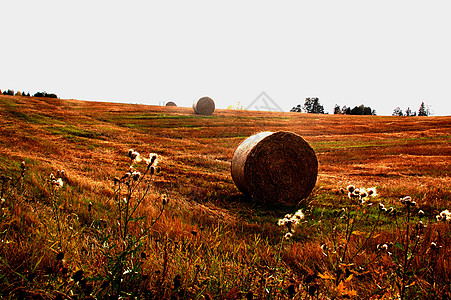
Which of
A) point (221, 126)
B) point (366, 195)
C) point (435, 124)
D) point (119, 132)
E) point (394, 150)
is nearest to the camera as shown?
point (366, 195)

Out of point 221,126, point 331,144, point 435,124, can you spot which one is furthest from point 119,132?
point 435,124

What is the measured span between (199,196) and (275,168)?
89.1 inches

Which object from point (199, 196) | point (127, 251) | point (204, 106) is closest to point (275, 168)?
point (199, 196)

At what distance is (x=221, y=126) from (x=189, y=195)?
20862 mm

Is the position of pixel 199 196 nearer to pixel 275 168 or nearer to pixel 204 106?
pixel 275 168

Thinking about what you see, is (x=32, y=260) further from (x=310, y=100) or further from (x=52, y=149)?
(x=310, y=100)

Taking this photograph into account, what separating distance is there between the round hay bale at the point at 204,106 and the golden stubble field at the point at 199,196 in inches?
423

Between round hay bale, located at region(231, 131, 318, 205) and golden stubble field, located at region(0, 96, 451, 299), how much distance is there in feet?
1.34

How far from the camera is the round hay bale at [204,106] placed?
3634 centimetres

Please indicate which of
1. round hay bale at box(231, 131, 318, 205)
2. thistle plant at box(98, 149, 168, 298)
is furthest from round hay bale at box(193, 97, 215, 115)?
thistle plant at box(98, 149, 168, 298)

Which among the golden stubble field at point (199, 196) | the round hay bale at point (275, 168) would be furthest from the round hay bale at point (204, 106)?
the round hay bale at point (275, 168)

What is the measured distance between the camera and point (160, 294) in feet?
7.09

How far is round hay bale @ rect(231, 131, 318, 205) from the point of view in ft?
26.6

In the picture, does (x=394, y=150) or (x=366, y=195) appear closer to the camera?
(x=366, y=195)
